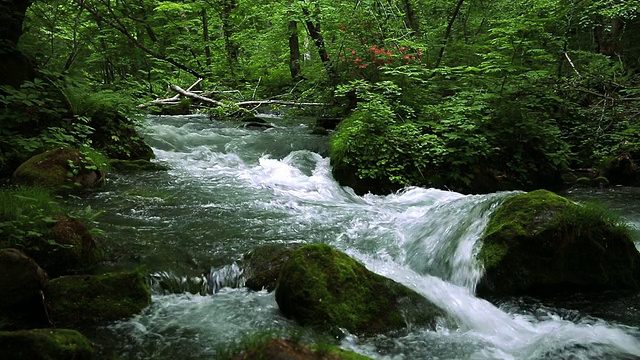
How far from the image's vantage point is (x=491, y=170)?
28.4 feet

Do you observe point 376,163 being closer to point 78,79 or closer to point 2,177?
point 78,79

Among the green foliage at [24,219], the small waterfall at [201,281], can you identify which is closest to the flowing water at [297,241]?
the small waterfall at [201,281]

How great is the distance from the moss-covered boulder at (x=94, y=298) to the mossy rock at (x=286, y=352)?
1878 millimetres

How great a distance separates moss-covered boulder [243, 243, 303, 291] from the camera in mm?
4566

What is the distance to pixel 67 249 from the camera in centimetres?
433

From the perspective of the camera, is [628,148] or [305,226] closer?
[305,226]

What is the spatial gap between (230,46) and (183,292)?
16.1 meters

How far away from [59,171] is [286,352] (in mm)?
5491

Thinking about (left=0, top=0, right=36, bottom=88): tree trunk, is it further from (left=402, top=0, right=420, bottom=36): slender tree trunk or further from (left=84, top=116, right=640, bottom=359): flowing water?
(left=402, top=0, right=420, bottom=36): slender tree trunk

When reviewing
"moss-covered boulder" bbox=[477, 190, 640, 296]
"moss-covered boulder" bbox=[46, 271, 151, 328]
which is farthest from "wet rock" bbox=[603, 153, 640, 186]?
"moss-covered boulder" bbox=[46, 271, 151, 328]

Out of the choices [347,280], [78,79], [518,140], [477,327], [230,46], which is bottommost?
[477,327]

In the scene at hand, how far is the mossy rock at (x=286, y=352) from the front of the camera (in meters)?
2.32

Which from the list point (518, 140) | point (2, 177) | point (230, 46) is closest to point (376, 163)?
point (518, 140)

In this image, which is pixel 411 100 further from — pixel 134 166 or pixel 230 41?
pixel 230 41
